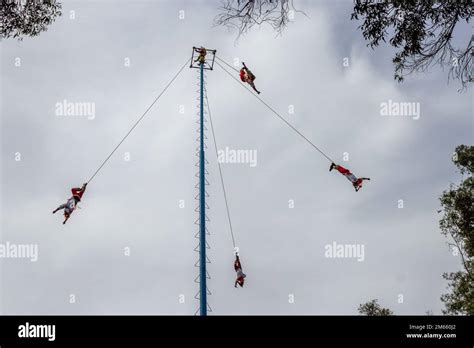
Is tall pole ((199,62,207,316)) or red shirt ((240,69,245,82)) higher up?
red shirt ((240,69,245,82))

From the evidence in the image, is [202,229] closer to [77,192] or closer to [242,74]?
[77,192]

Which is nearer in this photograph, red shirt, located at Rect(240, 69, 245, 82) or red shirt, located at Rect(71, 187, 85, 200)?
red shirt, located at Rect(71, 187, 85, 200)
